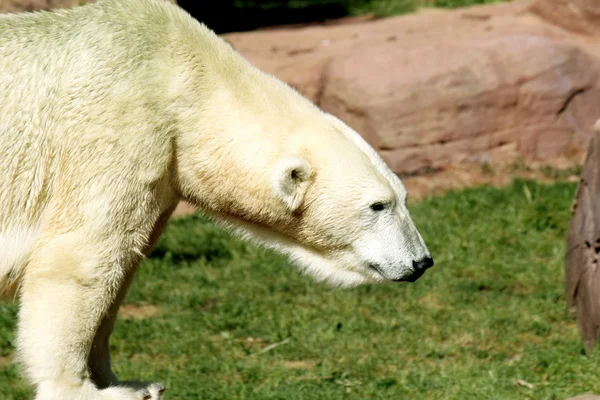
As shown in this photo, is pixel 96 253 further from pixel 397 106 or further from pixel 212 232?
pixel 397 106

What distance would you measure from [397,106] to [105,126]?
5.29 m

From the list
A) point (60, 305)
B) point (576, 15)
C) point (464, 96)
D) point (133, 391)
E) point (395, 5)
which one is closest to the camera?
point (60, 305)

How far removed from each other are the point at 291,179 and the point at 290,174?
0.08ft

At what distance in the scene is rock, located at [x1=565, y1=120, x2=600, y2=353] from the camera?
525 centimetres

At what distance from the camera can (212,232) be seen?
7.51 m

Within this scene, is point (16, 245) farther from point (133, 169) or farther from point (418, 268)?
point (418, 268)

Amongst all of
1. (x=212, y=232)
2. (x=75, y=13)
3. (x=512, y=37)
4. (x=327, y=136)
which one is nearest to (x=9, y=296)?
(x=75, y=13)

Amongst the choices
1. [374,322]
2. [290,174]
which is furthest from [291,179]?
[374,322]

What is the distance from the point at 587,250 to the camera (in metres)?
5.42

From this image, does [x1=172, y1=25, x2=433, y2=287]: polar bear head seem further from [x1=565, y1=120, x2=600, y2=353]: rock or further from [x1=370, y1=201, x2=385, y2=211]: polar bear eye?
[x1=565, y1=120, x2=600, y2=353]: rock

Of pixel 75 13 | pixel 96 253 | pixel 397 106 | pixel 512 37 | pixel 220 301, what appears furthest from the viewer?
pixel 512 37

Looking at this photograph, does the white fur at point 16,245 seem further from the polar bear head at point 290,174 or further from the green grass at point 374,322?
the green grass at point 374,322

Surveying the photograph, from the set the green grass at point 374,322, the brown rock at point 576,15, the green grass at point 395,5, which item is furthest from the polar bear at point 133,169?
the green grass at point 395,5

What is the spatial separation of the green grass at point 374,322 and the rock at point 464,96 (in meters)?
0.88
